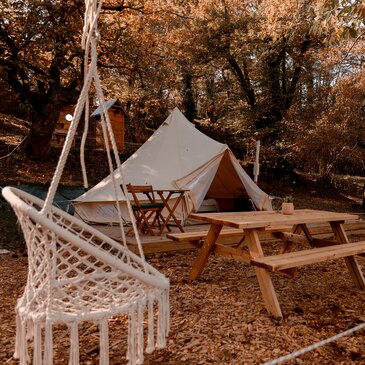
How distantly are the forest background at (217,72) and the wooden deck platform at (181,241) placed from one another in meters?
3.35

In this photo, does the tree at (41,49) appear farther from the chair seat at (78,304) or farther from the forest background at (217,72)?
the chair seat at (78,304)

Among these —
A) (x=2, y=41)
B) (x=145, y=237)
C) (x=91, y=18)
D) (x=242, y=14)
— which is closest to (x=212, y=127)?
(x=242, y=14)

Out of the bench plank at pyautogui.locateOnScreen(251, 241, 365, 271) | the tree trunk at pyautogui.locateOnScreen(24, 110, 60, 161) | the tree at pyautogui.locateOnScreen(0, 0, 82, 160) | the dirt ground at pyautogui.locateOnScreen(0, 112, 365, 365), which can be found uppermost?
the tree at pyautogui.locateOnScreen(0, 0, 82, 160)

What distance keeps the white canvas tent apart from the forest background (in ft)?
6.93

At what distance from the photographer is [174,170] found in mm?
5734

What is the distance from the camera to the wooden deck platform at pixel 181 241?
3.93 meters

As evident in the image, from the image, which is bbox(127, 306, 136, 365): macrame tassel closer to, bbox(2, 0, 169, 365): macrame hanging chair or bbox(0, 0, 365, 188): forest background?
bbox(2, 0, 169, 365): macrame hanging chair

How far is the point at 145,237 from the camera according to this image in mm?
4305

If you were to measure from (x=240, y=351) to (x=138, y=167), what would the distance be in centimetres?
409

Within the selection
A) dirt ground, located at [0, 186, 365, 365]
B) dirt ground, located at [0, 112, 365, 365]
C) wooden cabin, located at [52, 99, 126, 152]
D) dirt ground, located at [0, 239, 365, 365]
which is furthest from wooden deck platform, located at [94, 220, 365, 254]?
wooden cabin, located at [52, 99, 126, 152]

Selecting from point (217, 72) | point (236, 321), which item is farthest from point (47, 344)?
point (217, 72)

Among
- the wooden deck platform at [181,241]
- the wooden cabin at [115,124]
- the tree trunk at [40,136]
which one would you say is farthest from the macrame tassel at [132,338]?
the wooden cabin at [115,124]

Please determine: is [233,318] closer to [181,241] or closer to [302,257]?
[302,257]

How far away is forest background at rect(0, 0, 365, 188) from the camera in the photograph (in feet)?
22.1
